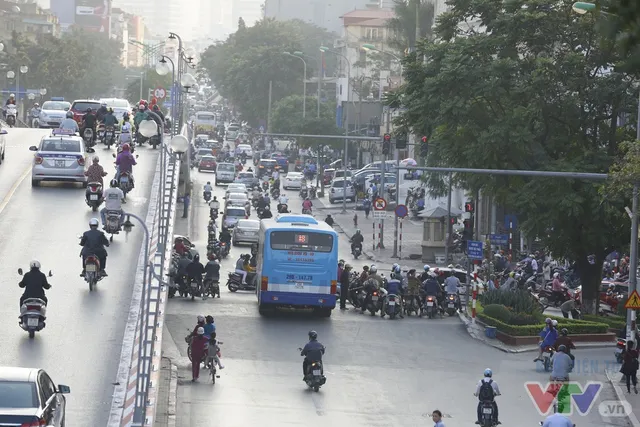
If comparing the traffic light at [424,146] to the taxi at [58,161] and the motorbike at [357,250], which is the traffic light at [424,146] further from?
the motorbike at [357,250]

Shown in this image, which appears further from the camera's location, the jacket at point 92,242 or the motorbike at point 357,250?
the motorbike at point 357,250

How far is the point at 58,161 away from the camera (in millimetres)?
42625

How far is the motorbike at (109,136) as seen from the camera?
52.7 meters

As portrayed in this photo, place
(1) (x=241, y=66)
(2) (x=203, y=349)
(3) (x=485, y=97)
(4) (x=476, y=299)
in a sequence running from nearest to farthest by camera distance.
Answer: (2) (x=203, y=349)
(4) (x=476, y=299)
(3) (x=485, y=97)
(1) (x=241, y=66)

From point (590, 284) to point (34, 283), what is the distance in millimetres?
A: 21899

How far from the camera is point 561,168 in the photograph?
39406mm

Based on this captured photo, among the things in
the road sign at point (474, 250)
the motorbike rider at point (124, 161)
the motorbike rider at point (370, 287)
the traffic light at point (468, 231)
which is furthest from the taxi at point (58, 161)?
the traffic light at point (468, 231)

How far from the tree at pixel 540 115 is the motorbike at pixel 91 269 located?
50.8 feet

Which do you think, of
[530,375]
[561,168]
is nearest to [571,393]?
[530,375]

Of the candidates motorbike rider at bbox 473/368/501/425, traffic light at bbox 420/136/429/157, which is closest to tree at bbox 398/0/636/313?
traffic light at bbox 420/136/429/157

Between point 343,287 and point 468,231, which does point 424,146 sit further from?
point 468,231

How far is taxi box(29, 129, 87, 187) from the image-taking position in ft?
140

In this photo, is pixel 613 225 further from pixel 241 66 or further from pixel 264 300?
pixel 241 66

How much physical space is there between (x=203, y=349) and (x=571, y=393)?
7934 millimetres
